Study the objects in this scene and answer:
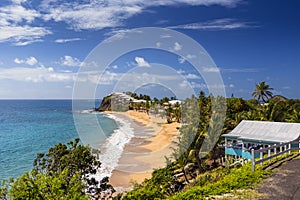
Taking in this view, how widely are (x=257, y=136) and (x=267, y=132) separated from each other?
700mm

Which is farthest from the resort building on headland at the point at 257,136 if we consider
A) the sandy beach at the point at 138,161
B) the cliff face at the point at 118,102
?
the cliff face at the point at 118,102

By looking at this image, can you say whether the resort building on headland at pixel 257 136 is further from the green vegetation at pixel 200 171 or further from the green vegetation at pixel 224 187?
the green vegetation at pixel 224 187

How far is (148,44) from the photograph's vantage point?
1688 centimetres

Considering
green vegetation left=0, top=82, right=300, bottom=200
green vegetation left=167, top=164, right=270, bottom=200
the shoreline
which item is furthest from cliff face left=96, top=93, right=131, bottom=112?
green vegetation left=167, top=164, right=270, bottom=200

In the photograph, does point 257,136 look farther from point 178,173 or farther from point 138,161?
point 138,161

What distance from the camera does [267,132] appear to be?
53.6ft

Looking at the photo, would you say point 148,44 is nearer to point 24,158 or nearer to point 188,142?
point 188,142

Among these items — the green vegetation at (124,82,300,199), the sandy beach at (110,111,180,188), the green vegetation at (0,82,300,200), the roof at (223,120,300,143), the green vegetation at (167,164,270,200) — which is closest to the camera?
the green vegetation at (0,82,300,200)

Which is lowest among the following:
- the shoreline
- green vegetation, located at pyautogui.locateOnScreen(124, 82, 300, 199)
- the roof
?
the shoreline

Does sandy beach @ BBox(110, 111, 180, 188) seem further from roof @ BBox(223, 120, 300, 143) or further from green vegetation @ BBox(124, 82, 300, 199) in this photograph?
roof @ BBox(223, 120, 300, 143)

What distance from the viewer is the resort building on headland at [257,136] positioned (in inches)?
609

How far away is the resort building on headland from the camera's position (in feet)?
50.7

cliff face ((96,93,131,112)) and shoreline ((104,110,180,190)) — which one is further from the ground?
cliff face ((96,93,131,112))

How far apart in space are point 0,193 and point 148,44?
1175 cm
